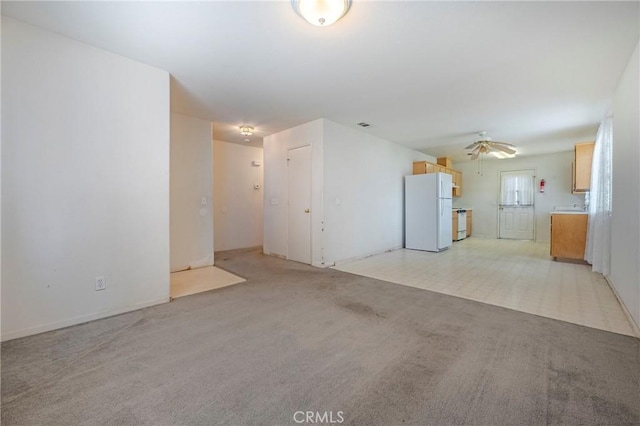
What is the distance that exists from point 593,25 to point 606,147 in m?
2.44

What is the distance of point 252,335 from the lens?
216 centimetres

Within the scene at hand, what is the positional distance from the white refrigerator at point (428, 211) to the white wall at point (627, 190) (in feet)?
9.26

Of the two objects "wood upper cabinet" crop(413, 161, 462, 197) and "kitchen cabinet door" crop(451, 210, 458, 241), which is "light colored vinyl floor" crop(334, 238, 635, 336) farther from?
"wood upper cabinet" crop(413, 161, 462, 197)

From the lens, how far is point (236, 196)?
6.26 meters

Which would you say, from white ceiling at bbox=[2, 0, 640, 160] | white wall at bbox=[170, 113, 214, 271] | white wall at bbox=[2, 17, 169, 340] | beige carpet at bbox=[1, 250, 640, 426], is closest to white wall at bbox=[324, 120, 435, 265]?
white ceiling at bbox=[2, 0, 640, 160]

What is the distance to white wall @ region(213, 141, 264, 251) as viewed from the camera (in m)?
5.96

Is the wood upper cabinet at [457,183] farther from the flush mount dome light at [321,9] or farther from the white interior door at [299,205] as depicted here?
the flush mount dome light at [321,9]

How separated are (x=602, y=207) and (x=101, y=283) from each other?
615 cm

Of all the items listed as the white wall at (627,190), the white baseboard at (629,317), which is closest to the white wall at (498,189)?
the white wall at (627,190)

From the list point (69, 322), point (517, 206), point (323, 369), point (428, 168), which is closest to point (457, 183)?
point (517, 206)

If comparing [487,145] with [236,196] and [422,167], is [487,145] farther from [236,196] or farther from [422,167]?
[236,196]

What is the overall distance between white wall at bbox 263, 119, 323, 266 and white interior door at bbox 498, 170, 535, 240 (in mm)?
6618

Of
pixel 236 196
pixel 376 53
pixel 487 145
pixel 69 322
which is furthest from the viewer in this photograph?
pixel 236 196

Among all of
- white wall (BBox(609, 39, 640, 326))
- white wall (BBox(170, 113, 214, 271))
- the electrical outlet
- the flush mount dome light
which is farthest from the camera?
white wall (BBox(170, 113, 214, 271))
